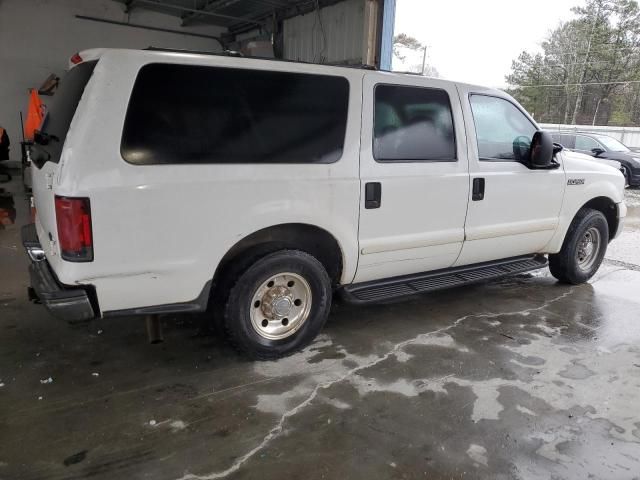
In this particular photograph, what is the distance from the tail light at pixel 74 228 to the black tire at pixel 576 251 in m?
4.43

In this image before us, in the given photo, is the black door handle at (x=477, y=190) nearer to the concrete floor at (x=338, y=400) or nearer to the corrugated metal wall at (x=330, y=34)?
the concrete floor at (x=338, y=400)

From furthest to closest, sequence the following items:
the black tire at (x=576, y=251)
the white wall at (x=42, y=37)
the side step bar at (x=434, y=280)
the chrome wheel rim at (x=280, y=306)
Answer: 1. the white wall at (x=42, y=37)
2. the black tire at (x=576, y=251)
3. the side step bar at (x=434, y=280)
4. the chrome wheel rim at (x=280, y=306)

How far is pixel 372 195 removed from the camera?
11.4ft

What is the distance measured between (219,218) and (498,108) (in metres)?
2.73

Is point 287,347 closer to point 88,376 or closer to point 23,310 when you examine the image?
point 88,376

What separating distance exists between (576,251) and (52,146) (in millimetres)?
4795

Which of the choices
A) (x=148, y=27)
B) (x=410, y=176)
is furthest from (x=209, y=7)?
(x=410, y=176)

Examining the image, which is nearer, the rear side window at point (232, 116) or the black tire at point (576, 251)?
the rear side window at point (232, 116)

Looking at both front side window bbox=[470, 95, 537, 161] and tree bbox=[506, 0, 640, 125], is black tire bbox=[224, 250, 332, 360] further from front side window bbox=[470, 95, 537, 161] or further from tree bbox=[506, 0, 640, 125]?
tree bbox=[506, 0, 640, 125]

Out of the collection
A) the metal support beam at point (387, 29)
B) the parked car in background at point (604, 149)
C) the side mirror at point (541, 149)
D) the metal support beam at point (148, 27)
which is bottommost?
the parked car in background at point (604, 149)

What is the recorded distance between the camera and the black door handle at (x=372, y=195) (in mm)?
3451

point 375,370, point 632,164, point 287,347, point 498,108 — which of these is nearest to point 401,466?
point 375,370

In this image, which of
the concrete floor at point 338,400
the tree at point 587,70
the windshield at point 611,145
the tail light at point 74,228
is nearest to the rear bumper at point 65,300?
the tail light at point 74,228

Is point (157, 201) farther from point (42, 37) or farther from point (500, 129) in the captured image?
point (42, 37)
